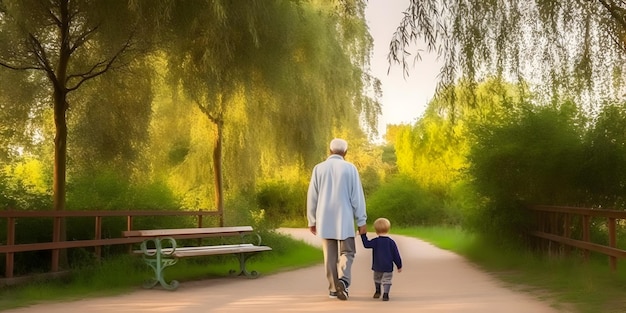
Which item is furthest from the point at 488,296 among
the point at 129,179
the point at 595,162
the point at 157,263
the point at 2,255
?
the point at 129,179

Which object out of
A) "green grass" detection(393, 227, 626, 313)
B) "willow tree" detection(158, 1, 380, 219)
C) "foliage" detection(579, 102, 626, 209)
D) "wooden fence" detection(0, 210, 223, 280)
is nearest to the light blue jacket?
"willow tree" detection(158, 1, 380, 219)

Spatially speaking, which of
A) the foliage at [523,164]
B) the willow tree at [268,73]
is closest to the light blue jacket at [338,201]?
the willow tree at [268,73]

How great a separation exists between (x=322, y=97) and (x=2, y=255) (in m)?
10.9

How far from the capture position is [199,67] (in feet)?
42.9

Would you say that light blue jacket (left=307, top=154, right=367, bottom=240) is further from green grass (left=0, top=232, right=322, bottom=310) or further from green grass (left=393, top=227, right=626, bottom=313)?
green grass (left=0, top=232, right=322, bottom=310)

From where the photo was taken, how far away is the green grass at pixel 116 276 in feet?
32.0

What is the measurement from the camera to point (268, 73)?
1366 cm

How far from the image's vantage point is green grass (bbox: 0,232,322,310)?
9.74 m

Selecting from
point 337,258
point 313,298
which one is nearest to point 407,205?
point 313,298

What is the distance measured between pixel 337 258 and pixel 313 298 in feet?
2.36

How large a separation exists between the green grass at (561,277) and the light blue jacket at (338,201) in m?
2.62

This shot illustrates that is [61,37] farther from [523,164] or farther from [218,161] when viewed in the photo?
[523,164]

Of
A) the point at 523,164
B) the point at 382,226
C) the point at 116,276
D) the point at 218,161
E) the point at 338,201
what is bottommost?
the point at 116,276

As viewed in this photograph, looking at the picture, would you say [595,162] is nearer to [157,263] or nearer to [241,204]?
[157,263]
